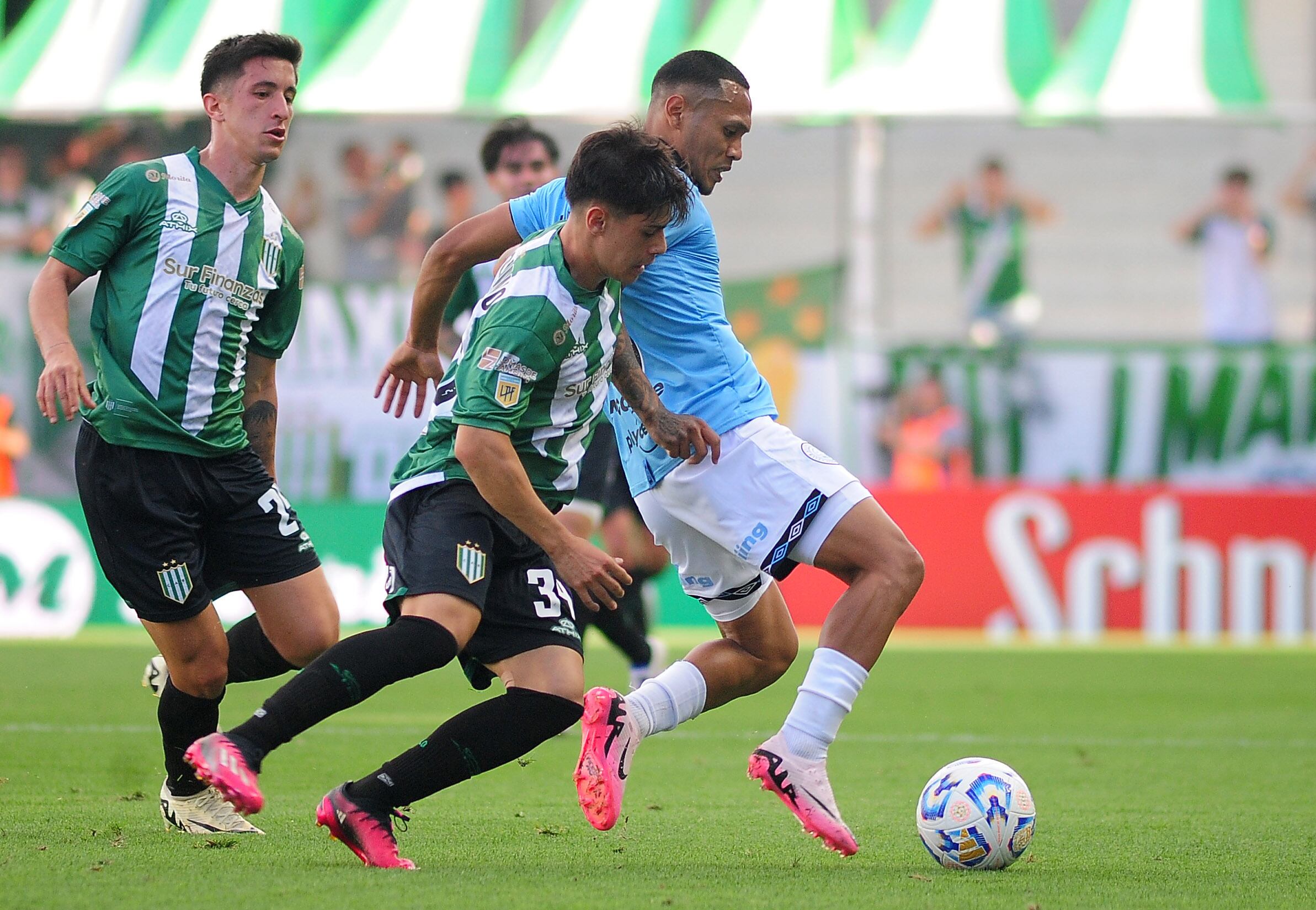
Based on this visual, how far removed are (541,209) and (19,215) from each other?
40.3ft

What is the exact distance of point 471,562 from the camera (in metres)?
4.20

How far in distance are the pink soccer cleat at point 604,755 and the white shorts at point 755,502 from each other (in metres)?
0.56

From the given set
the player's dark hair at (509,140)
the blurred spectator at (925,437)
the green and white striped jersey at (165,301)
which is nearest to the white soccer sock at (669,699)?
the green and white striped jersey at (165,301)

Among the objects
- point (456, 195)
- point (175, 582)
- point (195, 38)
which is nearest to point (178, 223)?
point (175, 582)

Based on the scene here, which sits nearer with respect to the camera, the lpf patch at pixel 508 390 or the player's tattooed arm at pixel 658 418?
the lpf patch at pixel 508 390

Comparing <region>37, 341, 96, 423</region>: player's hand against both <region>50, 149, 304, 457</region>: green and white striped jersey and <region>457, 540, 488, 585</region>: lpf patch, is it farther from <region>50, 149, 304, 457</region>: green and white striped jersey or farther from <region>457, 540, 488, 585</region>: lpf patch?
<region>457, 540, 488, 585</region>: lpf patch

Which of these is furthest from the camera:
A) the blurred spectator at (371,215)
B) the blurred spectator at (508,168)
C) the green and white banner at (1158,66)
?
the blurred spectator at (371,215)

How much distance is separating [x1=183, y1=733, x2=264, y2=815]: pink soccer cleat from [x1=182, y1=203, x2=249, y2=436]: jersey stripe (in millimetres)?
1244

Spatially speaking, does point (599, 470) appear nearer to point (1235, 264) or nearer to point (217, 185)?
point (217, 185)

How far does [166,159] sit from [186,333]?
0.51m

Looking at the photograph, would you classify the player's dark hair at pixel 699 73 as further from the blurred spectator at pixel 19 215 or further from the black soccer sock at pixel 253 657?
the blurred spectator at pixel 19 215

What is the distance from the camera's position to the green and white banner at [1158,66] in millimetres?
14883

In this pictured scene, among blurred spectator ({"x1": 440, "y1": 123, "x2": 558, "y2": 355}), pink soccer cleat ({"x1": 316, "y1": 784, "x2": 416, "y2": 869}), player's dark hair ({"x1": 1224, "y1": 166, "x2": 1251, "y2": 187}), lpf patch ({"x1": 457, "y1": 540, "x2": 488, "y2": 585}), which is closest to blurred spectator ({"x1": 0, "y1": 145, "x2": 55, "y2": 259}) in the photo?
blurred spectator ({"x1": 440, "y1": 123, "x2": 558, "y2": 355})

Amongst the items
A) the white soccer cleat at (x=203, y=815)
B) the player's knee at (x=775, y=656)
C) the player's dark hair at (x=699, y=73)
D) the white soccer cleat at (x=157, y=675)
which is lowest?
the white soccer cleat at (x=203, y=815)
